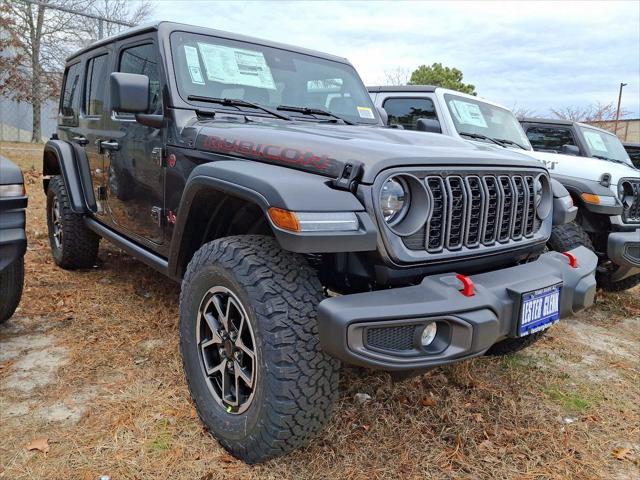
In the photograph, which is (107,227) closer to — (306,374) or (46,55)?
(306,374)

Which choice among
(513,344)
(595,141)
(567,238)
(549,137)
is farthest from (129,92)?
(595,141)

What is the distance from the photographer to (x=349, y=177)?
1915 mm

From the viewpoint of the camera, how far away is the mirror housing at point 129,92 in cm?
272

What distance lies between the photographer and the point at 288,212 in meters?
1.78

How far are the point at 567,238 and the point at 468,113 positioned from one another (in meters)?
2.14

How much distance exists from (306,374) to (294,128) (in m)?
1.27

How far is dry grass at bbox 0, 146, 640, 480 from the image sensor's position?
2127mm

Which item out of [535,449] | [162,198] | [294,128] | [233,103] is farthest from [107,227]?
[535,449]

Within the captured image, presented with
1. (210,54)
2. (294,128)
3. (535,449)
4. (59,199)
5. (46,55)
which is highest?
(46,55)

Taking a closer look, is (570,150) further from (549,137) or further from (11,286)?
(11,286)

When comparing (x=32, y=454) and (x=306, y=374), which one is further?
(x=32, y=454)

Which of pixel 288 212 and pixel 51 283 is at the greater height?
pixel 288 212

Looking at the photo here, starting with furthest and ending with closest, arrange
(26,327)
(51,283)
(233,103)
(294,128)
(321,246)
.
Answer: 1. (51,283)
2. (26,327)
3. (233,103)
4. (294,128)
5. (321,246)

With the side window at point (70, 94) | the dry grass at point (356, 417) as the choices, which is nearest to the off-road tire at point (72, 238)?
the side window at point (70, 94)
